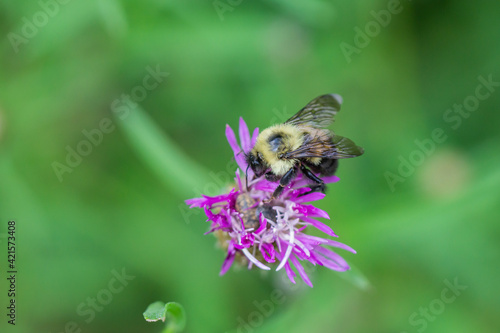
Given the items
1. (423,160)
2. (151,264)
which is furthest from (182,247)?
(423,160)

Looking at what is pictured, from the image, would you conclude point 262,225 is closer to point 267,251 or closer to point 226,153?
point 267,251

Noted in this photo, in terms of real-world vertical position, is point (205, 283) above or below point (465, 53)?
below

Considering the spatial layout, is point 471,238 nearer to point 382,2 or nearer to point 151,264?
point 382,2

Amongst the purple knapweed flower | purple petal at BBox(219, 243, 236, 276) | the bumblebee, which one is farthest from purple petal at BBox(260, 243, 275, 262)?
the bumblebee

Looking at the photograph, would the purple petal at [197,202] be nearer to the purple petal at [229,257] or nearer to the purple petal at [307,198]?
the purple petal at [229,257]

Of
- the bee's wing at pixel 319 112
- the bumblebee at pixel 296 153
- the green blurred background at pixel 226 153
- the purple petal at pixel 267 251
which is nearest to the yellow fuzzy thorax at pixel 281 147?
→ the bumblebee at pixel 296 153

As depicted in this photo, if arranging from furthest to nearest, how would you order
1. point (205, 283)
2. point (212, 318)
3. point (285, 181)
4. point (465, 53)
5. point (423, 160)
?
point (465, 53) → point (423, 160) → point (205, 283) → point (212, 318) → point (285, 181)

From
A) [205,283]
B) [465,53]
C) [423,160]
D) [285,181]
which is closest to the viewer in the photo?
[285,181]
